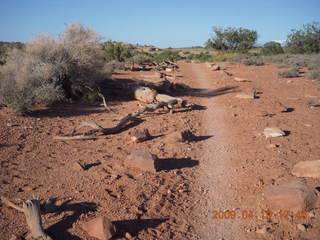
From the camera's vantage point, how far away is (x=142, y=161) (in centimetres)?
461

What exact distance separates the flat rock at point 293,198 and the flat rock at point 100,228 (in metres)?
2.06

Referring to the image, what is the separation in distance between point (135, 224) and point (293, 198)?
1972 millimetres

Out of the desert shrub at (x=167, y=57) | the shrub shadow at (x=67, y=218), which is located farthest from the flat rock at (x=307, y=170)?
the desert shrub at (x=167, y=57)

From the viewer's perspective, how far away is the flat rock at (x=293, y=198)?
345 centimetres

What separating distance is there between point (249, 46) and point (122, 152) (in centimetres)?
3600

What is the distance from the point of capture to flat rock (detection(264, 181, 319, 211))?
345 cm

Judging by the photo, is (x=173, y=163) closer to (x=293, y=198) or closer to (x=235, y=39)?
(x=293, y=198)

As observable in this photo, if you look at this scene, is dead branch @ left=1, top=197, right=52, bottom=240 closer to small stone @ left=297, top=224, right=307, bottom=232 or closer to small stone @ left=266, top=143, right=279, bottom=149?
small stone @ left=297, top=224, right=307, bottom=232

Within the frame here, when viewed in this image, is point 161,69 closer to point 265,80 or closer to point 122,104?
point 265,80

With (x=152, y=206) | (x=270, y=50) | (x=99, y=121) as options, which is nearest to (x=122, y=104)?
(x=99, y=121)

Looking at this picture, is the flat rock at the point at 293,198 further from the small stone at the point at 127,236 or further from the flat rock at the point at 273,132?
the flat rock at the point at 273,132

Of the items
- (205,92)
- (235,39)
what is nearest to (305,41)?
(235,39)

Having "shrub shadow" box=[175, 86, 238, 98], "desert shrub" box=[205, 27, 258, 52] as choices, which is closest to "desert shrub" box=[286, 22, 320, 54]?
"desert shrub" box=[205, 27, 258, 52]
